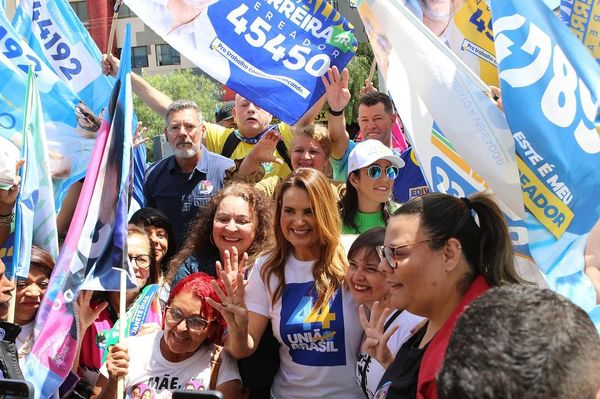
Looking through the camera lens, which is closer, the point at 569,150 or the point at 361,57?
the point at 569,150

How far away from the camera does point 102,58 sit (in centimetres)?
590

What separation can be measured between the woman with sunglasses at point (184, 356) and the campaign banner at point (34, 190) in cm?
93

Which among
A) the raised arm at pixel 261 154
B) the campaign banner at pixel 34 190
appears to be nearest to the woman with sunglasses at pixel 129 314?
the campaign banner at pixel 34 190

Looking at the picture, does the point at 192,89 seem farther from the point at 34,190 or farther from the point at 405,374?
the point at 405,374

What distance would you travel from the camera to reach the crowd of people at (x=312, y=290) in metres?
1.36

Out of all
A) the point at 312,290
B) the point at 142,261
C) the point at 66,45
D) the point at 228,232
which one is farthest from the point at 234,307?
the point at 66,45

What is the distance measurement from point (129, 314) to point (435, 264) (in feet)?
7.15

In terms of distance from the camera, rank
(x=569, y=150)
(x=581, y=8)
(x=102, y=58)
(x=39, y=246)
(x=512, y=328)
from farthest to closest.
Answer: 1. (x=102, y=58)
2. (x=39, y=246)
3. (x=581, y=8)
4. (x=569, y=150)
5. (x=512, y=328)

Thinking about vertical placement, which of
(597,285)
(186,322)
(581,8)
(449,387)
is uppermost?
(581,8)

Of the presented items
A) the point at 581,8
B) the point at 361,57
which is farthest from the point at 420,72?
the point at 361,57

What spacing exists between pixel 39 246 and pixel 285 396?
1705mm

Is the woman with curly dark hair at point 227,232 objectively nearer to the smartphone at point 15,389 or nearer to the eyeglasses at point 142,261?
the eyeglasses at point 142,261

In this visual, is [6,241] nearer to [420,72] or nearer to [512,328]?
[420,72]

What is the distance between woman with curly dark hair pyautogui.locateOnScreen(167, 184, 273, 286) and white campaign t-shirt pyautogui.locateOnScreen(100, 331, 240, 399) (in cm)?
62
